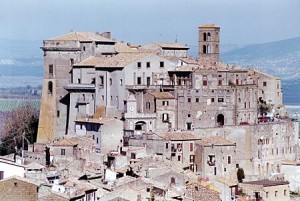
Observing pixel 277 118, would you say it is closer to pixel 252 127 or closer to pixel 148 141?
pixel 252 127

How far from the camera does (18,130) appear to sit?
41.4 m

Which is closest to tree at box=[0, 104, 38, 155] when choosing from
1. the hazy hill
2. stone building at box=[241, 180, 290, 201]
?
stone building at box=[241, 180, 290, 201]

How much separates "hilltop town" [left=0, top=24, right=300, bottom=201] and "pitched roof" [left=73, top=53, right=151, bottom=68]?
6 centimetres

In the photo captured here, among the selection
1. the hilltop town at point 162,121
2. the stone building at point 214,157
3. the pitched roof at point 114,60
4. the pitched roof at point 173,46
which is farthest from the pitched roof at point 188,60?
the stone building at point 214,157

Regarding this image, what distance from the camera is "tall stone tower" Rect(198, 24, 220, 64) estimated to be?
1668 inches

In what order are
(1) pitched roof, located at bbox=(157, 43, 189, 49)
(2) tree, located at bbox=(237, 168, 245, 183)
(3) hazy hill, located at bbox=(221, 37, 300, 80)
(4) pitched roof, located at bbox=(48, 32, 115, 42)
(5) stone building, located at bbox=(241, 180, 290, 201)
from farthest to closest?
(3) hazy hill, located at bbox=(221, 37, 300, 80) < (1) pitched roof, located at bbox=(157, 43, 189, 49) < (4) pitched roof, located at bbox=(48, 32, 115, 42) < (2) tree, located at bbox=(237, 168, 245, 183) < (5) stone building, located at bbox=(241, 180, 290, 201)

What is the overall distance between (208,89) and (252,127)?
79.9 inches

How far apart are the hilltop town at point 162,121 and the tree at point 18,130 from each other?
3.14 feet

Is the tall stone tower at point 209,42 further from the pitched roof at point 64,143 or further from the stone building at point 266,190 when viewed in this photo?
the pitched roof at point 64,143

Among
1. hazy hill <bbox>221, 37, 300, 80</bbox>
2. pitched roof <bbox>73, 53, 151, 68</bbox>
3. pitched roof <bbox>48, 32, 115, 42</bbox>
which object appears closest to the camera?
pitched roof <bbox>73, 53, 151, 68</bbox>

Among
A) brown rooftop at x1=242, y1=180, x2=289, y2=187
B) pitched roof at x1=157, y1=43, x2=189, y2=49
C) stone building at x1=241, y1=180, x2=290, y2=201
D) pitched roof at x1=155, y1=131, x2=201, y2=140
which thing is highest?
pitched roof at x1=157, y1=43, x2=189, y2=49

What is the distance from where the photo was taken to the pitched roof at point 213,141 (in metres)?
35.5

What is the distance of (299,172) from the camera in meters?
39.7

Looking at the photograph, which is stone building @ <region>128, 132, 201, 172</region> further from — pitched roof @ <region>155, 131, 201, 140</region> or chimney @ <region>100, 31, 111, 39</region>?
chimney @ <region>100, 31, 111, 39</region>
